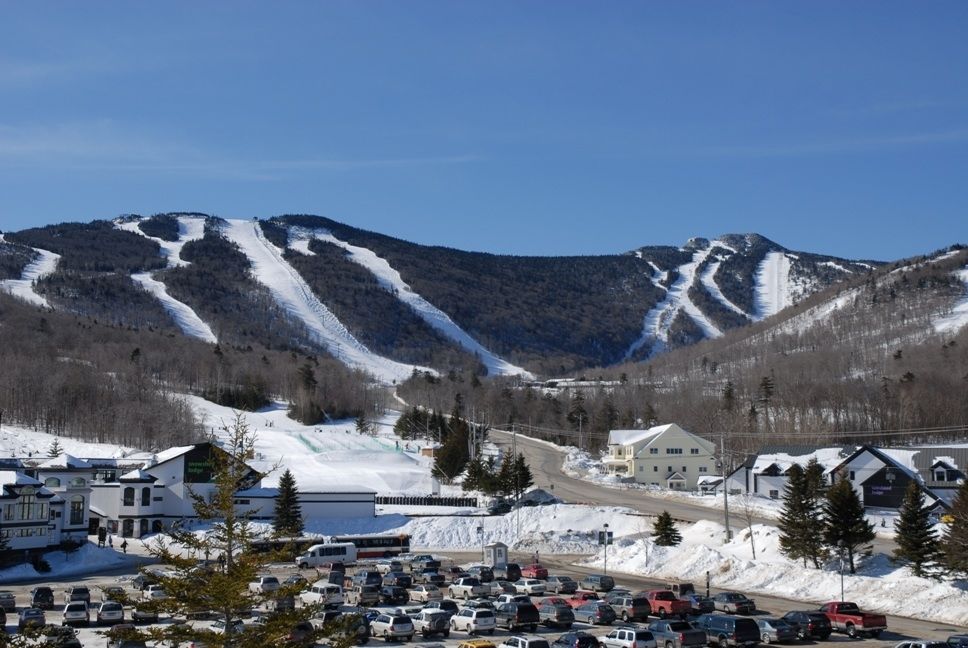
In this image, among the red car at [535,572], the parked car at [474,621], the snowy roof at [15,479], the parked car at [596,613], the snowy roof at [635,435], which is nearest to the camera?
the parked car at [474,621]

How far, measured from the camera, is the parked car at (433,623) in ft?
114

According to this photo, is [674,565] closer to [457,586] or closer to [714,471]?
[457,586]

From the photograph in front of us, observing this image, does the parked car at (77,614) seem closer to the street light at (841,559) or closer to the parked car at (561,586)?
the parked car at (561,586)

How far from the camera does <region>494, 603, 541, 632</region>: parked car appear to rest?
35.8 metres

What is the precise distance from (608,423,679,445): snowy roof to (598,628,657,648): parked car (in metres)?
71.4

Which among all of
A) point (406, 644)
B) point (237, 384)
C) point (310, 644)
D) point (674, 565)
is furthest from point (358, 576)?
point (237, 384)

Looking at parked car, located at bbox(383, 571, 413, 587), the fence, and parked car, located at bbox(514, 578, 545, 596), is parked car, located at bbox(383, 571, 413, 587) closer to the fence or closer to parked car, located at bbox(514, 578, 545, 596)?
→ parked car, located at bbox(514, 578, 545, 596)

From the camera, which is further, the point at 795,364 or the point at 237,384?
the point at 795,364

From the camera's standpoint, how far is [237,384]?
161 metres

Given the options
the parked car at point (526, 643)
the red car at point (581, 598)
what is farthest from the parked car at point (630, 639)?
the red car at point (581, 598)

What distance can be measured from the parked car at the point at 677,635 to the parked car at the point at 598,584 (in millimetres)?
12791

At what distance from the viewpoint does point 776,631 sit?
3266 cm

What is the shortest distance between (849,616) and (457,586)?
16443 mm

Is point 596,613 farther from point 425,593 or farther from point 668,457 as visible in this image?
point 668,457
